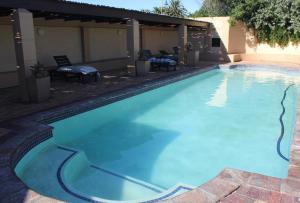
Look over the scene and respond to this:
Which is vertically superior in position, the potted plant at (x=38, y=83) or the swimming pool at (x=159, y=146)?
the potted plant at (x=38, y=83)

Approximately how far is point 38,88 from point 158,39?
1492cm

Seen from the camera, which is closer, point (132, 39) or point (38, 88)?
point (38, 88)

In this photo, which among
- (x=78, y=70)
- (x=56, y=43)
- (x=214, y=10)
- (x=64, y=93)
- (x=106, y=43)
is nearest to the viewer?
(x=64, y=93)

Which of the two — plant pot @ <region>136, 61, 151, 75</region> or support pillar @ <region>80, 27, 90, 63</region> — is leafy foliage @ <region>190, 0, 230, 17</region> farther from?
plant pot @ <region>136, 61, 151, 75</region>

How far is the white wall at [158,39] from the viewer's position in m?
20.3

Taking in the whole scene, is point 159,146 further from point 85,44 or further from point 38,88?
point 85,44

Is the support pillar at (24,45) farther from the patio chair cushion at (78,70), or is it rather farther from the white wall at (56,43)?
the white wall at (56,43)

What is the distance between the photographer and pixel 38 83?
8.16 metres


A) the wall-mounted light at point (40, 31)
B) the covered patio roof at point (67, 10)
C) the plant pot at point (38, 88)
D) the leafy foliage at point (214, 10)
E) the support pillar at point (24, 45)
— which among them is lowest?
the plant pot at point (38, 88)

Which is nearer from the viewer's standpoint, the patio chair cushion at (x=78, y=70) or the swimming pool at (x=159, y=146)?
the swimming pool at (x=159, y=146)

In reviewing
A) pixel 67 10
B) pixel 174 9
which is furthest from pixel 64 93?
pixel 174 9

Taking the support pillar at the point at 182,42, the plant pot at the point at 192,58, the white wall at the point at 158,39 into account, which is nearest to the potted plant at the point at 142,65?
the support pillar at the point at 182,42

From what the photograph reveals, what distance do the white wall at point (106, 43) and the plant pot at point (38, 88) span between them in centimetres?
701

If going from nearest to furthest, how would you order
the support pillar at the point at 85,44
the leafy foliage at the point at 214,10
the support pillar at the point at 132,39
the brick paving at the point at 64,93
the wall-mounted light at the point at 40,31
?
the brick paving at the point at 64,93 → the wall-mounted light at the point at 40,31 → the support pillar at the point at 132,39 → the support pillar at the point at 85,44 → the leafy foliage at the point at 214,10
